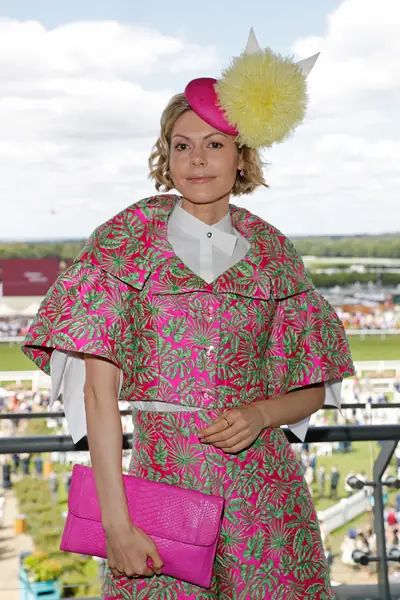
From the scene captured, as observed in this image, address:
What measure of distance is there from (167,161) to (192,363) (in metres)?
0.28

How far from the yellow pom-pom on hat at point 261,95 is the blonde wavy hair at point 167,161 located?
6 cm

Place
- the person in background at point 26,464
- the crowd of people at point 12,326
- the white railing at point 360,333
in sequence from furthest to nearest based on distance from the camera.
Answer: the crowd of people at point 12,326 → the white railing at point 360,333 → the person in background at point 26,464

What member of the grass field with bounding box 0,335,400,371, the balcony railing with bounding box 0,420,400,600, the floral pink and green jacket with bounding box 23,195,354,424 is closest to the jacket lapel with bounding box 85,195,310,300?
the floral pink and green jacket with bounding box 23,195,354,424

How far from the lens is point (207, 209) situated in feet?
3.54

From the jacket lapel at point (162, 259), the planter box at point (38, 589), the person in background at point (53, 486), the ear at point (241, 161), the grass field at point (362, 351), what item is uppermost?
the grass field at point (362, 351)

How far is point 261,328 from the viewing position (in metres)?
1.04

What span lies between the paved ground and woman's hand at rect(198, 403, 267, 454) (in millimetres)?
780

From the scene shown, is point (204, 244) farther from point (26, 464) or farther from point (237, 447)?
point (26, 464)

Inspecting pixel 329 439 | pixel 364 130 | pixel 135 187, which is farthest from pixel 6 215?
pixel 329 439

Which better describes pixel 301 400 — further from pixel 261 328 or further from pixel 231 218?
pixel 231 218

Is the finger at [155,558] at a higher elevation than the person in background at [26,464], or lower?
lower

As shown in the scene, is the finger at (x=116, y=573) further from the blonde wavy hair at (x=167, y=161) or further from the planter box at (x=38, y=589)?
the planter box at (x=38, y=589)

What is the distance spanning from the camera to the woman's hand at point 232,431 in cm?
97

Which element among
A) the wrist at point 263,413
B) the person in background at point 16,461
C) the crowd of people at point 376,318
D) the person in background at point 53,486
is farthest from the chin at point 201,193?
the crowd of people at point 376,318
